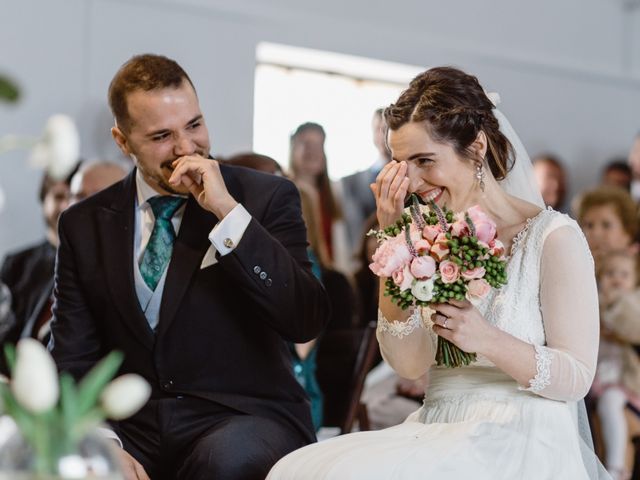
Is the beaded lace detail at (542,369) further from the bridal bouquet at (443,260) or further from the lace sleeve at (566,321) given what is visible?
the bridal bouquet at (443,260)

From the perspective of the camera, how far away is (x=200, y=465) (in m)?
3.17

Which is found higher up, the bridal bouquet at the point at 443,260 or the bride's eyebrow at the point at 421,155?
the bride's eyebrow at the point at 421,155

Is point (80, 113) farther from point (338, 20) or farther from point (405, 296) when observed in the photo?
point (405, 296)

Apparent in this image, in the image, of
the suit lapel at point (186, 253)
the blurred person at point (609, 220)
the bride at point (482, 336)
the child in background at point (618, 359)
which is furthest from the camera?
the blurred person at point (609, 220)

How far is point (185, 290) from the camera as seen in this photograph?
11.1ft

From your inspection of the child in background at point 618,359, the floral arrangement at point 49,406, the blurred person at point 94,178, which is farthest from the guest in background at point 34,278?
the floral arrangement at point 49,406

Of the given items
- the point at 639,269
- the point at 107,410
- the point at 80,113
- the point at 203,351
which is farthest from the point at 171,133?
the point at 80,113

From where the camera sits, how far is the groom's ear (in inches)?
129

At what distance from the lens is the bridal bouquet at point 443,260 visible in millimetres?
2846

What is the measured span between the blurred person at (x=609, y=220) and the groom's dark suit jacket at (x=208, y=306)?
3437mm

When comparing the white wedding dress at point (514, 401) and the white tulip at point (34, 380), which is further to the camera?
the white wedding dress at point (514, 401)

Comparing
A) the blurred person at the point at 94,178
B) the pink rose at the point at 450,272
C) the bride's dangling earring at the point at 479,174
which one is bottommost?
the blurred person at the point at 94,178

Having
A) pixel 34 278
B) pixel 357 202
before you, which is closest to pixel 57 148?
pixel 34 278

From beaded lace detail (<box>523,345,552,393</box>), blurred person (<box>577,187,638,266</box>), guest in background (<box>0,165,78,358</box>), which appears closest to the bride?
beaded lace detail (<box>523,345,552,393</box>)
